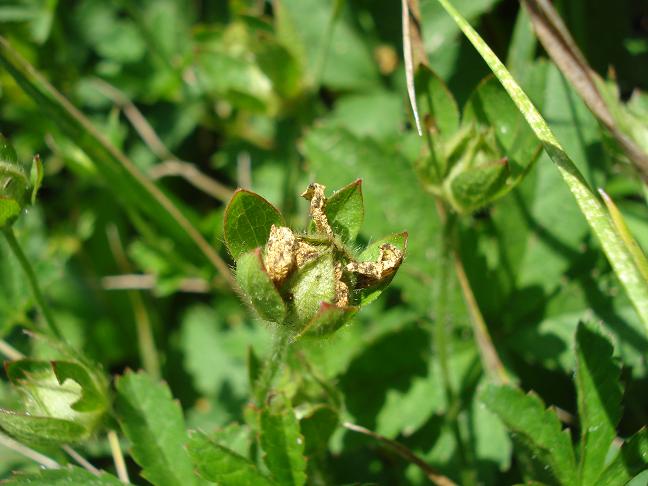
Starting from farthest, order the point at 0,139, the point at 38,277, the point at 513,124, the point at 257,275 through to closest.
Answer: the point at 38,277 < the point at 513,124 < the point at 0,139 < the point at 257,275

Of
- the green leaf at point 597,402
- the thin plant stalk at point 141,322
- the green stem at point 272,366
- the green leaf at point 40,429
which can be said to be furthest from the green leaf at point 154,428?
the green leaf at point 597,402

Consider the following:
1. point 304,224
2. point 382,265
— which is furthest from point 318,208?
point 304,224

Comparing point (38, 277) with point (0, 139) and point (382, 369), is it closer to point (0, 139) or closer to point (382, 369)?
point (0, 139)

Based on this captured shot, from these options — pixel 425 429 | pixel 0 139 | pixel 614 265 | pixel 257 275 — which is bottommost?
pixel 425 429

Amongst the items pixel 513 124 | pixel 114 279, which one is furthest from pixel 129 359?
pixel 513 124

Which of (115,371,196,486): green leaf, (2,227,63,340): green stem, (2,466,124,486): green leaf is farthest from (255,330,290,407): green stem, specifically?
(2,227,63,340): green stem

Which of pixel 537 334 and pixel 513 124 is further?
pixel 537 334
